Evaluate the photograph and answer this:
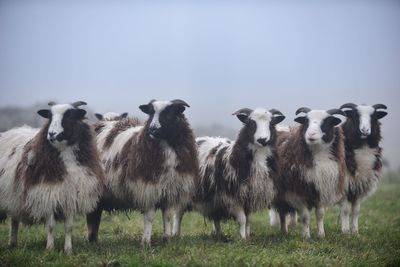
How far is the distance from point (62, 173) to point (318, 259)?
483 centimetres

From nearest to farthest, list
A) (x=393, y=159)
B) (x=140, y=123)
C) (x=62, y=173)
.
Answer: (x=62, y=173), (x=140, y=123), (x=393, y=159)

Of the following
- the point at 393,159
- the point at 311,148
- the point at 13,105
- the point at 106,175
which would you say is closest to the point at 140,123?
the point at 106,175

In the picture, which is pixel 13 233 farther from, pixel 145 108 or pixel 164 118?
pixel 164 118

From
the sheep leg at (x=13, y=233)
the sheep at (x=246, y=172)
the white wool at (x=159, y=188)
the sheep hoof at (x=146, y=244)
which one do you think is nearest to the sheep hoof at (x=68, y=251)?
the sheep hoof at (x=146, y=244)

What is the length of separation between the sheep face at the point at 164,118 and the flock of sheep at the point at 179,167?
2 cm

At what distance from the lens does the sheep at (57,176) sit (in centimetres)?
934

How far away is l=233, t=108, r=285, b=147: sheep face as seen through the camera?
34.7 feet

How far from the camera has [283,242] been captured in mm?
10367

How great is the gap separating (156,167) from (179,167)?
47 cm

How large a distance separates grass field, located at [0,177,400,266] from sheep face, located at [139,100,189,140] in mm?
2145

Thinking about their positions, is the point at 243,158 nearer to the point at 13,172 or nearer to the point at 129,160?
the point at 129,160

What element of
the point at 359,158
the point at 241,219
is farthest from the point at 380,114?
the point at 241,219

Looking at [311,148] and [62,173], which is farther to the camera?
[311,148]

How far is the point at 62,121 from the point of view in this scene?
9.52m
